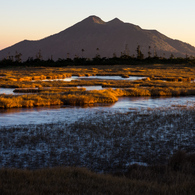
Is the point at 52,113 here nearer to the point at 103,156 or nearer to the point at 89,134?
the point at 89,134

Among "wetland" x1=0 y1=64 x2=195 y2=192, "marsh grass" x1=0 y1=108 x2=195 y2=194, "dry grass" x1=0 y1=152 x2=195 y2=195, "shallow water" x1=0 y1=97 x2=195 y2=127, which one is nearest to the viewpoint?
"dry grass" x1=0 y1=152 x2=195 y2=195

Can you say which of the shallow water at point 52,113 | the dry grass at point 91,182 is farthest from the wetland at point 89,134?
the dry grass at point 91,182

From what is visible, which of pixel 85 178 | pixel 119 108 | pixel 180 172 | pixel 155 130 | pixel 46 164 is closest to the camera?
pixel 85 178

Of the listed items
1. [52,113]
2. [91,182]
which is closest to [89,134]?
[91,182]

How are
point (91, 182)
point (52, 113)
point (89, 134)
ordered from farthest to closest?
1. point (52, 113)
2. point (89, 134)
3. point (91, 182)

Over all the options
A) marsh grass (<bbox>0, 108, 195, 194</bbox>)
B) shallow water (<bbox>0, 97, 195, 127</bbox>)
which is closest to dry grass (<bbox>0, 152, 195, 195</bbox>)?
marsh grass (<bbox>0, 108, 195, 194</bbox>)

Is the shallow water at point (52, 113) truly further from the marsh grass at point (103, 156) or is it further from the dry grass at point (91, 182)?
the dry grass at point (91, 182)

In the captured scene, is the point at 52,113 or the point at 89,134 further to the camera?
the point at 52,113

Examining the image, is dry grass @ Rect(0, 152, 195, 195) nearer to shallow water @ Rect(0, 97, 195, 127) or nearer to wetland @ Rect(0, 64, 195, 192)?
wetland @ Rect(0, 64, 195, 192)

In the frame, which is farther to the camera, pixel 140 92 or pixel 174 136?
pixel 140 92

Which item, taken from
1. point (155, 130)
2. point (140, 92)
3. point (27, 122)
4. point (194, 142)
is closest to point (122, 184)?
point (194, 142)

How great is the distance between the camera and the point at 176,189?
8.48 metres

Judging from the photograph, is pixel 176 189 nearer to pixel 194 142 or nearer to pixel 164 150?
pixel 164 150

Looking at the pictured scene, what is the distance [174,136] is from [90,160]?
613 centimetres
